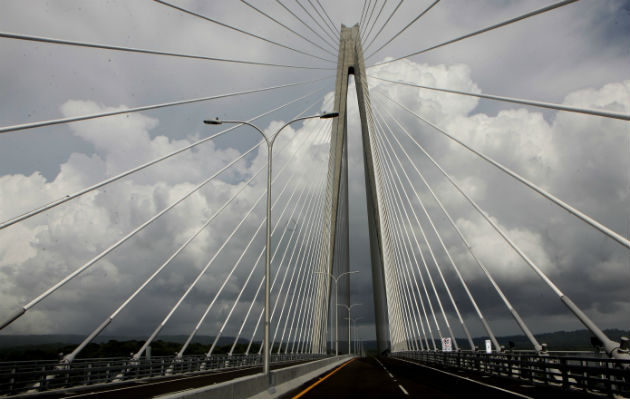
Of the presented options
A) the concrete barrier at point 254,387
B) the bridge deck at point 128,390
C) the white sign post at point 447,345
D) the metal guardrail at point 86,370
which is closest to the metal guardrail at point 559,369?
the white sign post at point 447,345

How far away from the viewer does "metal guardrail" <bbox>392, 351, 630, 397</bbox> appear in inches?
488

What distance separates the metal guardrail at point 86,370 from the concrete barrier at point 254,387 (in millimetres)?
5010

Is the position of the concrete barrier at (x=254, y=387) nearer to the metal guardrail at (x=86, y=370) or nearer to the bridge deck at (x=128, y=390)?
the bridge deck at (x=128, y=390)

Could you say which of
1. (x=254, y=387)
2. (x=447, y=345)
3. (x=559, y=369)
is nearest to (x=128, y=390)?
(x=254, y=387)

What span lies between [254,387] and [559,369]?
8954mm

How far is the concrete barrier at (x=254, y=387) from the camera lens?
336 inches

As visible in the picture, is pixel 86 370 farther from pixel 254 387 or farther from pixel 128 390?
pixel 254 387

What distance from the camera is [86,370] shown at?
1983 cm

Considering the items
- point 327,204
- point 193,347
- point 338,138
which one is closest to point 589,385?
point 338,138

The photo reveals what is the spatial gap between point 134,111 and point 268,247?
6.15 metres

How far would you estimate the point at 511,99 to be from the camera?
14094mm

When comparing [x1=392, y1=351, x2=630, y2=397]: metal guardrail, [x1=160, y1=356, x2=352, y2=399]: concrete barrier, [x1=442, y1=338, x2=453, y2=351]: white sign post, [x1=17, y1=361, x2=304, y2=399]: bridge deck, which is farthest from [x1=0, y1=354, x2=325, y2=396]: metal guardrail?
[x1=392, y1=351, x2=630, y2=397]: metal guardrail

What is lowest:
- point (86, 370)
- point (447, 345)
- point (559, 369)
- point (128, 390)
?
point (128, 390)

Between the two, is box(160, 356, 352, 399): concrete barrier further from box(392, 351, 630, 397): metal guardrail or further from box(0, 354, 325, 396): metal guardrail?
box(392, 351, 630, 397): metal guardrail
